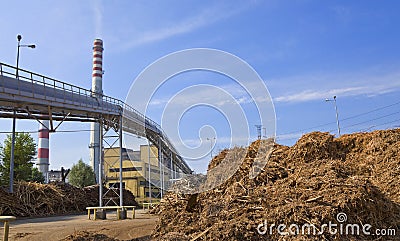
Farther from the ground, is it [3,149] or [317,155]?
[3,149]

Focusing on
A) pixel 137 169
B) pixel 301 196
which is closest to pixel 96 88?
pixel 137 169

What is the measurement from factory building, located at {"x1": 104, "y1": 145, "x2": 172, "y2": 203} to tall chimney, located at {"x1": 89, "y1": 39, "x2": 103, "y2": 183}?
4.32 meters

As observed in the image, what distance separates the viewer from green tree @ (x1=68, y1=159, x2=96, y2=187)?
Result: 40.9m

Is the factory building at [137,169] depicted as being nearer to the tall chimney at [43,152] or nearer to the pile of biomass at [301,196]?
the tall chimney at [43,152]

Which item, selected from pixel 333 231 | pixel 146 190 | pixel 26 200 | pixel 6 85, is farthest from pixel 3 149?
pixel 333 231

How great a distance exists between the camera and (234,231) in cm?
551

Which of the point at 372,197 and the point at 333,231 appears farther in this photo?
the point at 372,197

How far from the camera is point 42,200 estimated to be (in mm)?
19094

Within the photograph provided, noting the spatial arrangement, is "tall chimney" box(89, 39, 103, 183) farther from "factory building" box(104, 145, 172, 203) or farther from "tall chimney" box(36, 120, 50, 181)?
"tall chimney" box(36, 120, 50, 181)

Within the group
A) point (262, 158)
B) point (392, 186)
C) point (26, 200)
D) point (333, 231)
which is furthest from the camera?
point (26, 200)

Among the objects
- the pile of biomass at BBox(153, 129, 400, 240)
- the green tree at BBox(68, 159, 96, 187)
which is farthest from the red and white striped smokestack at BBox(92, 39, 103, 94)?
the pile of biomass at BBox(153, 129, 400, 240)

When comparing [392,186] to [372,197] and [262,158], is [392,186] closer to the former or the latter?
[372,197]

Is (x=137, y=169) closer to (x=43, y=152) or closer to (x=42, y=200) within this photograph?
(x=42, y=200)

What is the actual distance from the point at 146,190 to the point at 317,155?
3429cm
